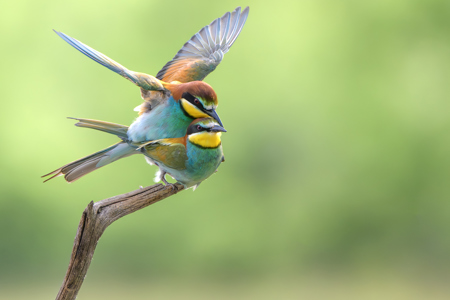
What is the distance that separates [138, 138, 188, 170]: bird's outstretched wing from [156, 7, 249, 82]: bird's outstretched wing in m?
0.50

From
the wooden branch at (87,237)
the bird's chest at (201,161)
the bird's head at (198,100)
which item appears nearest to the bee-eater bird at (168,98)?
the bird's head at (198,100)

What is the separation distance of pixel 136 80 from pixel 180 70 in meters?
0.47

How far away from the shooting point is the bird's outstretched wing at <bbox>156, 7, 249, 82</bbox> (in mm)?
2373

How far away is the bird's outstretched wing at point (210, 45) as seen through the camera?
2.37m

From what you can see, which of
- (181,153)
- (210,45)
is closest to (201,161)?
(181,153)

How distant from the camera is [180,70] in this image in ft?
7.62

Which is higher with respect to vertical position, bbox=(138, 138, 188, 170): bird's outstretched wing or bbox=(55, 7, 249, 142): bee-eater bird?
bbox=(55, 7, 249, 142): bee-eater bird

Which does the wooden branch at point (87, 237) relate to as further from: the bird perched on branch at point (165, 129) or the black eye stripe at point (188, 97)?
the black eye stripe at point (188, 97)

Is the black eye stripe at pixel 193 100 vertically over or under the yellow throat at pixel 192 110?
over

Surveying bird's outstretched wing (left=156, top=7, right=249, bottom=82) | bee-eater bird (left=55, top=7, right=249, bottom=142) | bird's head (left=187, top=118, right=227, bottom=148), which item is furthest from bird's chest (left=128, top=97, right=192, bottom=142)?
bird's outstretched wing (left=156, top=7, right=249, bottom=82)

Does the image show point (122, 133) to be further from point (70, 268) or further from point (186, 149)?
point (70, 268)

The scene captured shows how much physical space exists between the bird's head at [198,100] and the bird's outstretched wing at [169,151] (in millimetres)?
106

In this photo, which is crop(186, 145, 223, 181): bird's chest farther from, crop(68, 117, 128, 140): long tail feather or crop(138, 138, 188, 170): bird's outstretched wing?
crop(68, 117, 128, 140): long tail feather

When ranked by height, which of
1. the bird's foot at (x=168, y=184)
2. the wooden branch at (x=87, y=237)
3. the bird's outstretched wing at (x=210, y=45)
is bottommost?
the wooden branch at (x=87, y=237)
